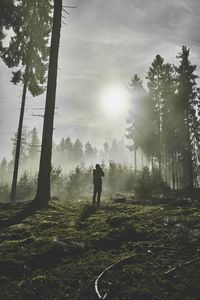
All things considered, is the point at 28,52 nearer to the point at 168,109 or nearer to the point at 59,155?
the point at 168,109

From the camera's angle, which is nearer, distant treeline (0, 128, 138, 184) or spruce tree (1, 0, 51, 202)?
spruce tree (1, 0, 51, 202)

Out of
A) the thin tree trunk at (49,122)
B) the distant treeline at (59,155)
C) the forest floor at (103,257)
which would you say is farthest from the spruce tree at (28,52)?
the distant treeline at (59,155)

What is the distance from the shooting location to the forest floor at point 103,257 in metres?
3.76

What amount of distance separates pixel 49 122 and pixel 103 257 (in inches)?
298

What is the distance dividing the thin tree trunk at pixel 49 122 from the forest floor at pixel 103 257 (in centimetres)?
309

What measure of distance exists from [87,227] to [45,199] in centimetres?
405

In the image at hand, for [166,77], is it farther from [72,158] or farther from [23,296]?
[72,158]

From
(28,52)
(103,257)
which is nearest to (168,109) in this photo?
(28,52)

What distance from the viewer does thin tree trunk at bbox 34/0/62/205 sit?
1075 centimetres

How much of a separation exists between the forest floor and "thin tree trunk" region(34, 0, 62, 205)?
10.1 feet

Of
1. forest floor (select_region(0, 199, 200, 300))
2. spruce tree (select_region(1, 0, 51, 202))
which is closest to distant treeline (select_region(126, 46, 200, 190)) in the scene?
spruce tree (select_region(1, 0, 51, 202))

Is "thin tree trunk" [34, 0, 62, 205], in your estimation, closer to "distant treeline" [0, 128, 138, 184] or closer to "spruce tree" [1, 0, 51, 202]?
"spruce tree" [1, 0, 51, 202]

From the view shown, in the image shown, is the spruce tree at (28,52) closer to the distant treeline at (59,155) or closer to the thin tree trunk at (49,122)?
the thin tree trunk at (49,122)

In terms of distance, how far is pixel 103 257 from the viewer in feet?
16.0
